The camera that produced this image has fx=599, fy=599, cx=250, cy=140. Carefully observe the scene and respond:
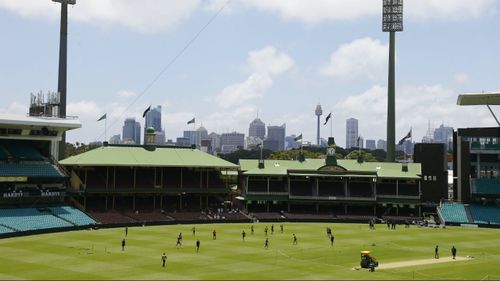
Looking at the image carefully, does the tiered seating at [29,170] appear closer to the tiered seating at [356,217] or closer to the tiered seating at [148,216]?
the tiered seating at [148,216]

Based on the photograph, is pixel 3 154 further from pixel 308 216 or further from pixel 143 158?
pixel 308 216

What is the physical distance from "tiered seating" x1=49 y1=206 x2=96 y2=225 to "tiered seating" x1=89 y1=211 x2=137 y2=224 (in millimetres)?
2849

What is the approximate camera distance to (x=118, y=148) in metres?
106

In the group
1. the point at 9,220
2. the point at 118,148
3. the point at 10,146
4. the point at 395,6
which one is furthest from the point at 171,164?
the point at 395,6

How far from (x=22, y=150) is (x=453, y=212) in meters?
70.8

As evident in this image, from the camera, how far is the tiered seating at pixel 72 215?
270ft

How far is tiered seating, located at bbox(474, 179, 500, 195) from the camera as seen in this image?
338 ft

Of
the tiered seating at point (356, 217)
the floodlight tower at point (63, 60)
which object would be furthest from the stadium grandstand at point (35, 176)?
the tiered seating at point (356, 217)

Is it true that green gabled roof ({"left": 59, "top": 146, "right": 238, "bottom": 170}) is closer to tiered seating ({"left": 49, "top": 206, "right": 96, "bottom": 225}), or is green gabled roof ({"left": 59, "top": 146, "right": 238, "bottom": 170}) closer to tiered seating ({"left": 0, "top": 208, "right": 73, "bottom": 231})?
tiered seating ({"left": 49, "top": 206, "right": 96, "bottom": 225})

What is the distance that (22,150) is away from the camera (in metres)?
91.5

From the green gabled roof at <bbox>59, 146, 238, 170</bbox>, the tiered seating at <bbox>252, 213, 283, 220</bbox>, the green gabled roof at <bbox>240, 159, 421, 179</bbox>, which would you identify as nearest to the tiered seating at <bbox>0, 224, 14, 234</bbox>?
the green gabled roof at <bbox>59, 146, 238, 170</bbox>

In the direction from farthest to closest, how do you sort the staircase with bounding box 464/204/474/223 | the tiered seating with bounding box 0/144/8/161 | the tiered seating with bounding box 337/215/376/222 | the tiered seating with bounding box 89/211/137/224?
the tiered seating with bounding box 337/215/376/222, the staircase with bounding box 464/204/474/223, the tiered seating with bounding box 89/211/137/224, the tiered seating with bounding box 0/144/8/161

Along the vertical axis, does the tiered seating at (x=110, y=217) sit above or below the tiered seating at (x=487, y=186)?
below

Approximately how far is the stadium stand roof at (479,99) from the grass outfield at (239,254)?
2100cm
